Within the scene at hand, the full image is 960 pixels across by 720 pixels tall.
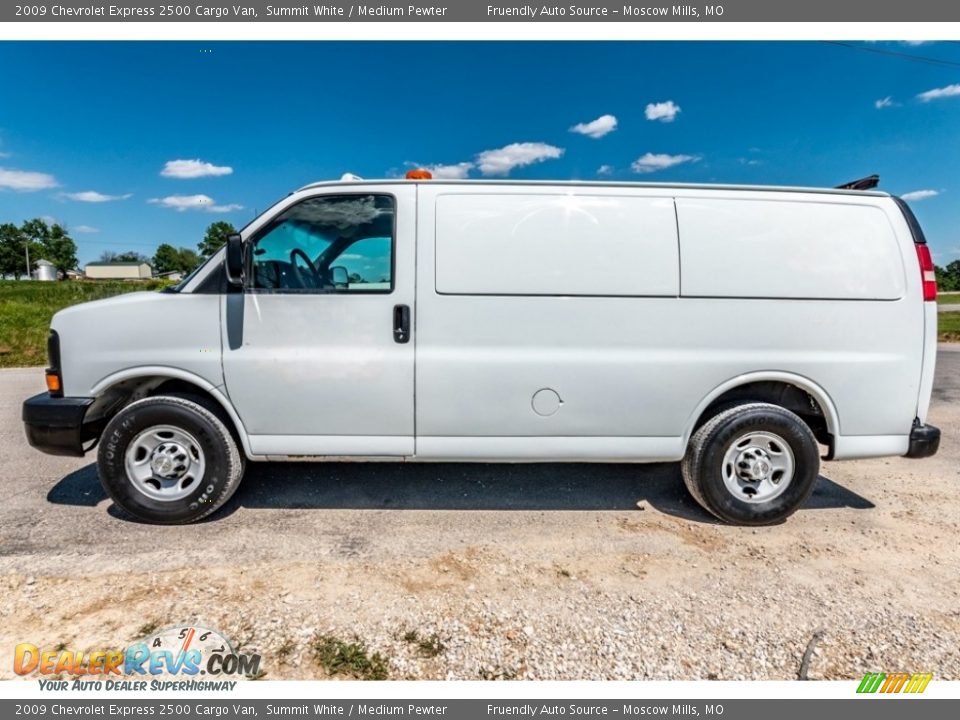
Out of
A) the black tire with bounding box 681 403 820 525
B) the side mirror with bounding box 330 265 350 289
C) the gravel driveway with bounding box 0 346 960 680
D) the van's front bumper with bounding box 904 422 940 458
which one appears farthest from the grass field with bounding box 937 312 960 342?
the side mirror with bounding box 330 265 350 289

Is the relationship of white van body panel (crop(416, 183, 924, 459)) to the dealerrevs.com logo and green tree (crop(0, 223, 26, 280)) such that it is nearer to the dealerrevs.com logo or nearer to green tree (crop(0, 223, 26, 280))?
the dealerrevs.com logo

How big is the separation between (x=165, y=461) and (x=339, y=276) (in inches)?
66.6

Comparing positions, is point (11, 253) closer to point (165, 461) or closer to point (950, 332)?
point (165, 461)

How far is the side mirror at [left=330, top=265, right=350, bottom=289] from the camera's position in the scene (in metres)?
3.45

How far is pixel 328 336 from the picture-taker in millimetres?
3291

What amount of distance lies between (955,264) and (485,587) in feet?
299

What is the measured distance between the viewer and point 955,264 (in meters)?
67.0

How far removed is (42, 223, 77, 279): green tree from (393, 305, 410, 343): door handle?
11112 centimetres

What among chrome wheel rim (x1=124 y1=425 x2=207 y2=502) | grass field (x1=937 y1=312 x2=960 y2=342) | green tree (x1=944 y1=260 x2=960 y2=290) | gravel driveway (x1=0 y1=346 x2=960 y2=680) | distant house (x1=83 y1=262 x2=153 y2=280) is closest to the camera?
gravel driveway (x1=0 y1=346 x2=960 y2=680)

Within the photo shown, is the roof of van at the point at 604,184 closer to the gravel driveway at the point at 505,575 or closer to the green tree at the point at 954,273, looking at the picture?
the gravel driveway at the point at 505,575

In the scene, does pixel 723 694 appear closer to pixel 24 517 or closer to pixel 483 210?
pixel 483 210

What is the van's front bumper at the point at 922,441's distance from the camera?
3406 mm

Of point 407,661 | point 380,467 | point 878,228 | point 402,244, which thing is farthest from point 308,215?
point 878,228

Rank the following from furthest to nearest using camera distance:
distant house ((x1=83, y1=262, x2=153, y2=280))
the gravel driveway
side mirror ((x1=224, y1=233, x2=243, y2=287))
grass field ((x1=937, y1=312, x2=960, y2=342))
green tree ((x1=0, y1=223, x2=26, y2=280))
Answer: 1. distant house ((x1=83, y1=262, x2=153, y2=280))
2. green tree ((x1=0, y1=223, x2=26, y2=280))
3. grass field ((x1=937, y1=312, x2=960, y2=342))
4. side mirror ((x1=224, y1=233, x2=243, y2=287))
5. the gravel driveway
